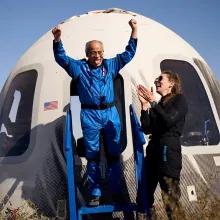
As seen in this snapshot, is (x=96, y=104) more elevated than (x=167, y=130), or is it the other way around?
(x=96, y=104)

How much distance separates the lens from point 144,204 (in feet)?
13.8

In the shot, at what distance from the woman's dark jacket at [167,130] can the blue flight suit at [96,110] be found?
2.37ft

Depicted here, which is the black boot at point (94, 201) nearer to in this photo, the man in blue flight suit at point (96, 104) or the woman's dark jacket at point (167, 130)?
the man in blue flight suit at point (96, 104)

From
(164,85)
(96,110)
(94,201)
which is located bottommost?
(94,201)

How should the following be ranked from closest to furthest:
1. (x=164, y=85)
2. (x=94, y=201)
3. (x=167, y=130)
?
(x=167, y=130) → (x=164, y=85) → (x=94, y=201)

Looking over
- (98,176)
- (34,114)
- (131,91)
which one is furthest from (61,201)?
(131,91)

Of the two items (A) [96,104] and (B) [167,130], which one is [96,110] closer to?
(A) [96,104]

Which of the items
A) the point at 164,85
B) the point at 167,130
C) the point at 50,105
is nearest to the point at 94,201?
the point at 167,130

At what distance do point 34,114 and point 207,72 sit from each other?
11.2ft

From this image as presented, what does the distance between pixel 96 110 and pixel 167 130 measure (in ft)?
3.50

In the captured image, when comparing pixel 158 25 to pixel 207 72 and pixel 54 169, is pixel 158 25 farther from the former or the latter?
pixel 54 169

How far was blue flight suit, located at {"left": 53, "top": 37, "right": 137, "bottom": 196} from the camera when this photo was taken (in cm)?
452

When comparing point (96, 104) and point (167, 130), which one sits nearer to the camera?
point (167, 130)

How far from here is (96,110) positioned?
460 cm
